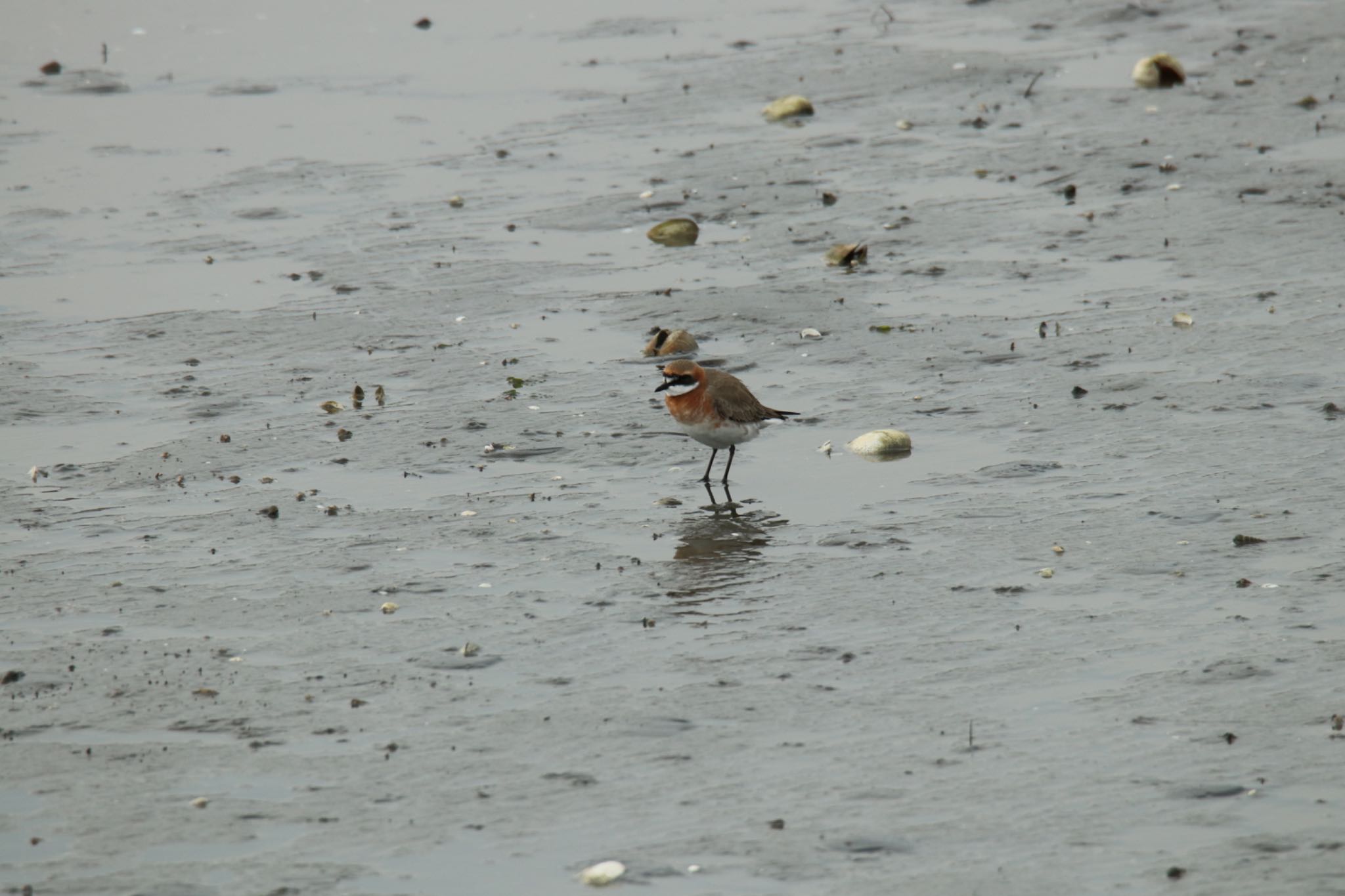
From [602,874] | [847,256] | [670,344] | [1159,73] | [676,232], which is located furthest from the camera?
[1159,73]

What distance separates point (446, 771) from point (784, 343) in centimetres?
579

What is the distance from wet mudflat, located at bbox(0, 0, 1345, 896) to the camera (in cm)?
583

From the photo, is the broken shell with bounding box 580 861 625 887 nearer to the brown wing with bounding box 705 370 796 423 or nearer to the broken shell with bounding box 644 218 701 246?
the brown wing with bounding box 705 370 796 423

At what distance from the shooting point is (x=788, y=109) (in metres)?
16.6

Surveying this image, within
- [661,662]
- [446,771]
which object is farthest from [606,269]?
[446,771]

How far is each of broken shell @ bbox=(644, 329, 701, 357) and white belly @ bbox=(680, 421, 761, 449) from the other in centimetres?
176

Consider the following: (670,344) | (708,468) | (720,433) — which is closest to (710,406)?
(720,433)

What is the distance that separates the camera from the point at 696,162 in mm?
15320

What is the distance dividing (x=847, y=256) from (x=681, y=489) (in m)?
3.96

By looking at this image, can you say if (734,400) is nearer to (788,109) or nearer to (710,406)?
(710,406)

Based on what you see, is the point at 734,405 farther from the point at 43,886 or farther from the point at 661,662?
the point at 43,886

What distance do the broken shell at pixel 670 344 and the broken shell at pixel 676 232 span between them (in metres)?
2.42

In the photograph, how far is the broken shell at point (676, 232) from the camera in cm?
1348

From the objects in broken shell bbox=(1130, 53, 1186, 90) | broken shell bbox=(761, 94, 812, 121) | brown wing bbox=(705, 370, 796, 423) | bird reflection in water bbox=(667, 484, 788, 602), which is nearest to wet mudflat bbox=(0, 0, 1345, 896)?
bird reflection in water bbox=(667, 484, 788, 602)
